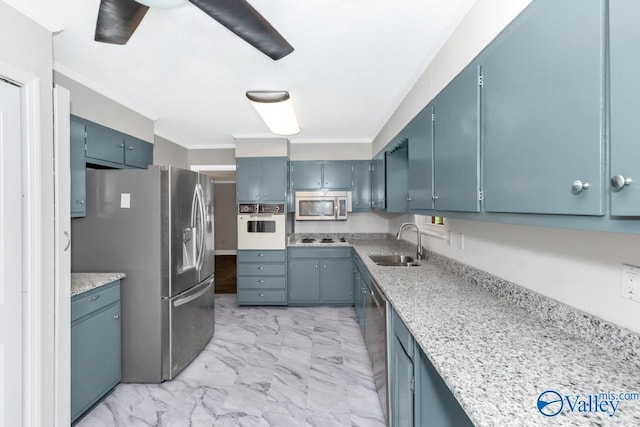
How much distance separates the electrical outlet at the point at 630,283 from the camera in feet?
3.01

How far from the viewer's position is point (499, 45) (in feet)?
3.61

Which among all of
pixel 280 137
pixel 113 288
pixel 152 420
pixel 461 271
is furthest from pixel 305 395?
pixel 280 137

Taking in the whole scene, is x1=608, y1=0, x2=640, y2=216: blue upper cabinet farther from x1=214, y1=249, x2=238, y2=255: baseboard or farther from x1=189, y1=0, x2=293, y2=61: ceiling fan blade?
x1=214, y1=249, x2=238, y2=255: baseboard

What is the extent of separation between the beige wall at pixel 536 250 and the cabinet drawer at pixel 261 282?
8.30 feet

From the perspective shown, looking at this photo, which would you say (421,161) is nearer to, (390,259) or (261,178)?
(390,259)

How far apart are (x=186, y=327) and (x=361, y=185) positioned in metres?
2.89

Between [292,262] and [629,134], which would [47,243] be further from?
[292,262]

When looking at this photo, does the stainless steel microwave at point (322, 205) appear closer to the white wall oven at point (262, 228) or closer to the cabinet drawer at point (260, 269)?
the white wall oven at point (262, 228)

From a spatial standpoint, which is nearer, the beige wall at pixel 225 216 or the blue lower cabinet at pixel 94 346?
the blue lower cabinet at pixel 94 346

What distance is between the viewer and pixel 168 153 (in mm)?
4188

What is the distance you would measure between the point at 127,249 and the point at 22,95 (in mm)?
1261
